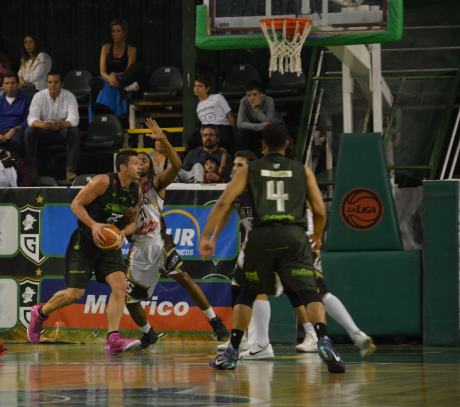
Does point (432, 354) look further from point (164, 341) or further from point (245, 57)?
point (245, 57)

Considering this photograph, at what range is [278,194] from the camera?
7.10m

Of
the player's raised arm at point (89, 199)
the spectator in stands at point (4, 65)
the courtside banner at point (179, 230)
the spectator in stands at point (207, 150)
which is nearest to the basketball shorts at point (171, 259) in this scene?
the courtside banner at point (179, 230)

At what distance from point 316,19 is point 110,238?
364cm

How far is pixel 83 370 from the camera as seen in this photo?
7.50 m

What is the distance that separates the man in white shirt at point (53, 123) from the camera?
47.1ft

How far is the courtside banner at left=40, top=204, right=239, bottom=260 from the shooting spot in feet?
37.4

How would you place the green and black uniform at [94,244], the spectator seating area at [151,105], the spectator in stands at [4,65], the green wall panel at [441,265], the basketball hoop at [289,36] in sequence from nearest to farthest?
1. the green and black uniform at [94,244]
2. the basketball hoop at [289,36]
3. the green wall panel at [441,265]
4. the spectator seating area at [151,105]
5. the spectator in stands at [4,65]

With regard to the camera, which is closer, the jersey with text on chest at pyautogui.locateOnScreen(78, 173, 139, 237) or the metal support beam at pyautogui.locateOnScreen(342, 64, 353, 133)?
the jersey with text on chest at pyautogui.locateOnScreen(78, 173, 139, 237)

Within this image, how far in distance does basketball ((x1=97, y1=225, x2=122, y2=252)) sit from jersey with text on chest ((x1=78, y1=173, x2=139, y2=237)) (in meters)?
0.28

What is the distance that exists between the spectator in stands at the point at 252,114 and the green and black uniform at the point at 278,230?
6031 millimetres

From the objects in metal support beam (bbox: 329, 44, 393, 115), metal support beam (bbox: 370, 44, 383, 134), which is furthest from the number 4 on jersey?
metal support beam (bbox: 370, 44, 383, 134)

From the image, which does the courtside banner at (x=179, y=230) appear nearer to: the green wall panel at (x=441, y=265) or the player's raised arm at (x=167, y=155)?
the player's raised arm at (x=167, y=155)

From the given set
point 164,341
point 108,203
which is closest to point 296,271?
point 108,203

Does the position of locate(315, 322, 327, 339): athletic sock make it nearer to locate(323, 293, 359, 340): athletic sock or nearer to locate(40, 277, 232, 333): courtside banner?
locate(323, 293, 359, 340): athletic sock
